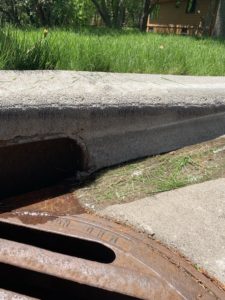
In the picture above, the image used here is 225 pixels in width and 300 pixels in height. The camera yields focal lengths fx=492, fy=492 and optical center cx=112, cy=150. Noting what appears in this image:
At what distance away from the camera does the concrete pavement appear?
1929 mm

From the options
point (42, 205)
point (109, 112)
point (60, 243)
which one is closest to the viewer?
point (60, 243)

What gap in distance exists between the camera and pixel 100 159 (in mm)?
2627

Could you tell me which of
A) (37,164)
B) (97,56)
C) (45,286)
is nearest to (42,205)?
(37,164)

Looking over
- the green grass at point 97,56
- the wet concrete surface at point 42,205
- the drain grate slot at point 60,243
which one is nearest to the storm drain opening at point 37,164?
the wet concrete surface at point 42,205

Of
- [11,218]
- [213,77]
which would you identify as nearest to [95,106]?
[11,218]

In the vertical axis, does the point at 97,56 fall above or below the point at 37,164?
above

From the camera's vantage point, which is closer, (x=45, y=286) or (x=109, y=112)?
(x=45, y=286)

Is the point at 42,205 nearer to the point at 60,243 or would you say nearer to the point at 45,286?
the point at 60,243

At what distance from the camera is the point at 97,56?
10.6 feet

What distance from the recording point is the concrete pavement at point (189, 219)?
75.9 inches

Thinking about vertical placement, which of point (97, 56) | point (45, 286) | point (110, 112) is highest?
point (97, 56)

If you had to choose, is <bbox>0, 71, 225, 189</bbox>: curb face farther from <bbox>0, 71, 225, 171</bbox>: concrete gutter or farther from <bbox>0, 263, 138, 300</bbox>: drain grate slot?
<bbox>0, 263, 138, 300</bbox>: drain grate slot

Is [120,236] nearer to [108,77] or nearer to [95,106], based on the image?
[95,106]

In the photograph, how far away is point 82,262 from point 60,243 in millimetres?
331
